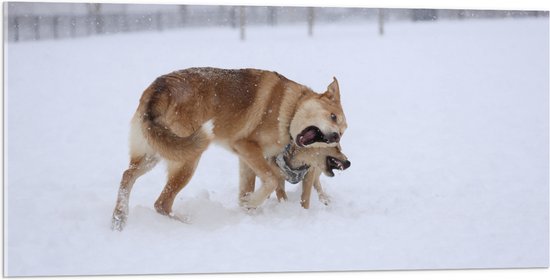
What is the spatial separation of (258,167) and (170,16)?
112cm

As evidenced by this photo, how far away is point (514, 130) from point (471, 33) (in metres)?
0.75

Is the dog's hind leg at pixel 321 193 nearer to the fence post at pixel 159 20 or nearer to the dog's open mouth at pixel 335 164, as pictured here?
the dog's open mouth at pixel 335 164

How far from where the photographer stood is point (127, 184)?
342cm

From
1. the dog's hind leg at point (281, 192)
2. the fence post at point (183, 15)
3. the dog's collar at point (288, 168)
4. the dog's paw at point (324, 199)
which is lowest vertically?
the dog's paw at point (324, 199)

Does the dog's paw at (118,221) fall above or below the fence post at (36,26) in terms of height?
below

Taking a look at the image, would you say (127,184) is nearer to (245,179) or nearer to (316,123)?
(245,179)

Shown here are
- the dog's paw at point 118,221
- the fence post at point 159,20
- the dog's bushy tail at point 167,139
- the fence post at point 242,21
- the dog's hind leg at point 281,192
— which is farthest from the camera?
the dog's hind leg at point 281,192

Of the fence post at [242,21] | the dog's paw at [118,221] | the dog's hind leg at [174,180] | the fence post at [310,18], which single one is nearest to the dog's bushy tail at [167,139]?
the dog's hind leg at [174,180]

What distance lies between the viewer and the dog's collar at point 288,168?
3.85m

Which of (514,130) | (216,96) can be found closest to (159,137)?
(216,96)

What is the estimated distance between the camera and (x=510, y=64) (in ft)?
14.4

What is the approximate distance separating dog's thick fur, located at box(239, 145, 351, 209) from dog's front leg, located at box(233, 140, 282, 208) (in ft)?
0.71

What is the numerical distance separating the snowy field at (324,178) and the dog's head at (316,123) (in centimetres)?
46

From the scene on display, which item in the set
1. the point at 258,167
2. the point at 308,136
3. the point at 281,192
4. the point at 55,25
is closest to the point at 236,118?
the point at 258,167
